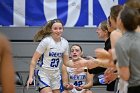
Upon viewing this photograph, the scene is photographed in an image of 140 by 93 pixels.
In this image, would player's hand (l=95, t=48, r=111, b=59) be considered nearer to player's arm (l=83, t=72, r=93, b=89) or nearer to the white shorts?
the white shorts

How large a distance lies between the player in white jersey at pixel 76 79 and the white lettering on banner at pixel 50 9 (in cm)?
144

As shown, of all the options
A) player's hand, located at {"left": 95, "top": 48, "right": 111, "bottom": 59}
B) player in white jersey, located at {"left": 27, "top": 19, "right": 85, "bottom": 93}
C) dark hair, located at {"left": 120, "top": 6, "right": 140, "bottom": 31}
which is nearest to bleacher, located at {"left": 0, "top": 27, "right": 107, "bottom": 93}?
player in white jersey, located at {"left": 27, "top": 19, "right": 85, "bottom": 93}

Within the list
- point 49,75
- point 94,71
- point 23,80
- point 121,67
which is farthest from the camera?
point 23,80

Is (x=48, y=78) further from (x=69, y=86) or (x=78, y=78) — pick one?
(x=78, y=78)

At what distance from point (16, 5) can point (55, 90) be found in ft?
8.10

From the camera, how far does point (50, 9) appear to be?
798 cm

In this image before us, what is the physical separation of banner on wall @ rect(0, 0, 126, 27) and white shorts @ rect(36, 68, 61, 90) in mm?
1995

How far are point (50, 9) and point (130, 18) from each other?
4.93 m

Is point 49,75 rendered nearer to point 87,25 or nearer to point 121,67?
point 87,25

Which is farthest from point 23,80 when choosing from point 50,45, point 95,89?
point 50,45

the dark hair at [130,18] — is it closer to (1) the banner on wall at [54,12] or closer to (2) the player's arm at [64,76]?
(2) the player's arm at [64,76]

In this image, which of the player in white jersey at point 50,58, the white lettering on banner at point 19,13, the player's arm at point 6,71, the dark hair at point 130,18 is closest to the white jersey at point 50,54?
the player in white jersey at point 50,58

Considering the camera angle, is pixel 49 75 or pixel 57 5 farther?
pixel 57 5

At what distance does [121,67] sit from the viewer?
3150mm
